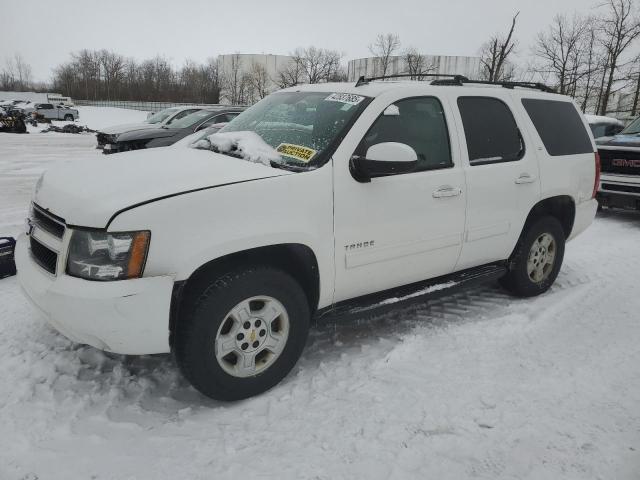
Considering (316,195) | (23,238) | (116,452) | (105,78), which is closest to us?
(116,452)

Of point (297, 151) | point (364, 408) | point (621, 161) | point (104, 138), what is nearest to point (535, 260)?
point (364, 408)

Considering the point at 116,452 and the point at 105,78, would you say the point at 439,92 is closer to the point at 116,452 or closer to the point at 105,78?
the point at 116,452

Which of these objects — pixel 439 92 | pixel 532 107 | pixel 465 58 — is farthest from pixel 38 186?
pixel 465 58

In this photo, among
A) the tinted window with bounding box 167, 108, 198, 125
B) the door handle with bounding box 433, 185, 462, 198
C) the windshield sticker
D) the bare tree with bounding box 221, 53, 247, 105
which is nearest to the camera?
the windshield sticker

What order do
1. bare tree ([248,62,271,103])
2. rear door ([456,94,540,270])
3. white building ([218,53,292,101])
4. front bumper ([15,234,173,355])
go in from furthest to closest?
1. white building ([218,53,292,101])
2. bare tree ([248,62,271,103])
3. rear door ([456,94,540,270])
4. front bumper ([15,234,173,355])

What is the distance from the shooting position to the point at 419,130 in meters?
3.53

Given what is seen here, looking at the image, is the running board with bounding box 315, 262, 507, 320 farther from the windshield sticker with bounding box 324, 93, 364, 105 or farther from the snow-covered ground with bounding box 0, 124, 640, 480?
the windshield sticker with bounding box 324, 93, 364, 105

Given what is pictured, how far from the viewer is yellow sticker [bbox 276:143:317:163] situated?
10.1 ft

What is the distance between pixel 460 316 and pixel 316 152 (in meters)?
2.06

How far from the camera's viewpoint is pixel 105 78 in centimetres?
9381

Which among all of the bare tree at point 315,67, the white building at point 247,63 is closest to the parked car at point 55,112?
the bare tree at point 315,67

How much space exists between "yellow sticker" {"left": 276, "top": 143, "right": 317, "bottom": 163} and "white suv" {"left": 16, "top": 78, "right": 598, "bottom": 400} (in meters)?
0.01

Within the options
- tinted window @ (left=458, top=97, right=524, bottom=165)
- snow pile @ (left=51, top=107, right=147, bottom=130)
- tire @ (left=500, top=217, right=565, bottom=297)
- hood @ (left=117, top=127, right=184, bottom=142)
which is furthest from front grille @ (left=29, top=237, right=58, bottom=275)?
snow pile @ (left=51, top=107, right=147, bottom=130)

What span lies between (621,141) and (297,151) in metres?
7.50
